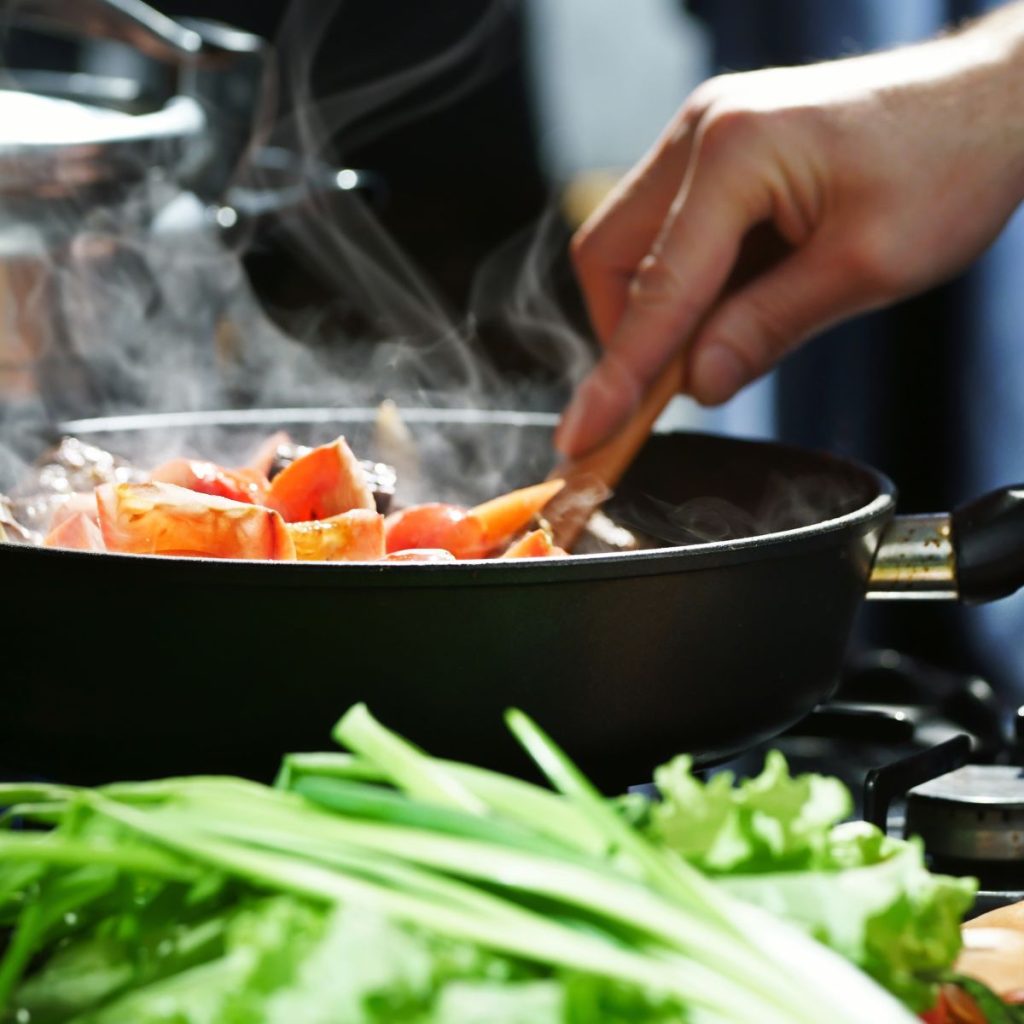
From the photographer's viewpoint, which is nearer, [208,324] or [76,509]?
[76,509]

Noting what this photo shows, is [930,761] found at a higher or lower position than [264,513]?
lower

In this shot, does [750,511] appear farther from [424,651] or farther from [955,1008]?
[955,1008]

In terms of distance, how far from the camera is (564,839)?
0.65 m

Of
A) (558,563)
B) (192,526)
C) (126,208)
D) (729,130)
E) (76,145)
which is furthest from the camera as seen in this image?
(126,208)

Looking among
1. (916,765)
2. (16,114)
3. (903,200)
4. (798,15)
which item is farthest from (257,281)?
(916,765)

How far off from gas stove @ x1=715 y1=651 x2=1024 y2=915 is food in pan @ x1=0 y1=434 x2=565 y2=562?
323 mm

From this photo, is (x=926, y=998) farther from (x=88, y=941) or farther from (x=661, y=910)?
(x=88, y=941)

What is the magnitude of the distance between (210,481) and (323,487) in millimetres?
85

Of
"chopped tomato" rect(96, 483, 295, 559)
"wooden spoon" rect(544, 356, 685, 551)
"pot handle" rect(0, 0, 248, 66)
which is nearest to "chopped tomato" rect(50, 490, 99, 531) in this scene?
"chopped tomato" rect(96, 483, 295, 559)

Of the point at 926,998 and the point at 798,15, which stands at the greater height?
the point at 798,15

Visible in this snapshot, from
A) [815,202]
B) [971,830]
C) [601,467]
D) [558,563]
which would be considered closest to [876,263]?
[815,202]

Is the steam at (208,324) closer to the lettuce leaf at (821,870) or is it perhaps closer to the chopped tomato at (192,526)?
the chopped tomato at (192,526)

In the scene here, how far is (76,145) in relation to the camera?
1.63 metres

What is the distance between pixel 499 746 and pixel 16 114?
1.10 m
